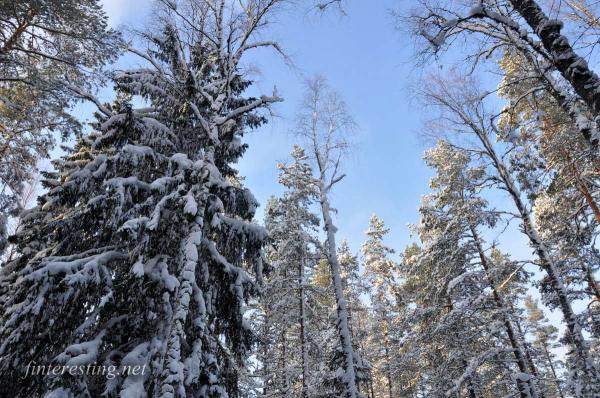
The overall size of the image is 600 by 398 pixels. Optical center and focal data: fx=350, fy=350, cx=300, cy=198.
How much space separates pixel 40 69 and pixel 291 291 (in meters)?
12.6

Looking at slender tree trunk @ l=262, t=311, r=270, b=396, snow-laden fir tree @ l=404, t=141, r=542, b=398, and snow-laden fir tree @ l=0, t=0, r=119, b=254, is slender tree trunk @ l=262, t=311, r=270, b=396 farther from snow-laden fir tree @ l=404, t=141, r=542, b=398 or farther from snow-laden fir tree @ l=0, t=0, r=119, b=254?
snow-laden fir tree @ l=0, t=0, r=119, b=254

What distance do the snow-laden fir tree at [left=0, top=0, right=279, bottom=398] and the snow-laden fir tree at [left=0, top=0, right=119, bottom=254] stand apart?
1919 mm

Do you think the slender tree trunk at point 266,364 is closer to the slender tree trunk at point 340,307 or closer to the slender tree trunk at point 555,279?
the slender tree trunk at point 340,307

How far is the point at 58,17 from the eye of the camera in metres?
8.85

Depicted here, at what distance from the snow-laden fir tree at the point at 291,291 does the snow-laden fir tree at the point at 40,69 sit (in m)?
7.55

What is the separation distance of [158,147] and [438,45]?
614 cm

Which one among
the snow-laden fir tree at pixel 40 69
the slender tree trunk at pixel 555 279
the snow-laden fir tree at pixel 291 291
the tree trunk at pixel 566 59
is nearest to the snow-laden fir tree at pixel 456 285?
the slender tree trunk at pixel 555 279

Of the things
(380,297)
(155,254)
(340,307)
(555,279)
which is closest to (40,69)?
(155,254)

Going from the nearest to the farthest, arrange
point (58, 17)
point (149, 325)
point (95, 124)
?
point (149, 325) < point (58, 17) < point (95, 124)

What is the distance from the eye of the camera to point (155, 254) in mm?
6820

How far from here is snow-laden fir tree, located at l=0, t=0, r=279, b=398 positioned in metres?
5.45

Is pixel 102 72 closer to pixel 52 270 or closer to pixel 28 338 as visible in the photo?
pixel 52 270

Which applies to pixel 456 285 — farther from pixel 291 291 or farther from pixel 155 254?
pixel 155 254

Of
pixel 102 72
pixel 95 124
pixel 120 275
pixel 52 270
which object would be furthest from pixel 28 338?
pixel 95 124
